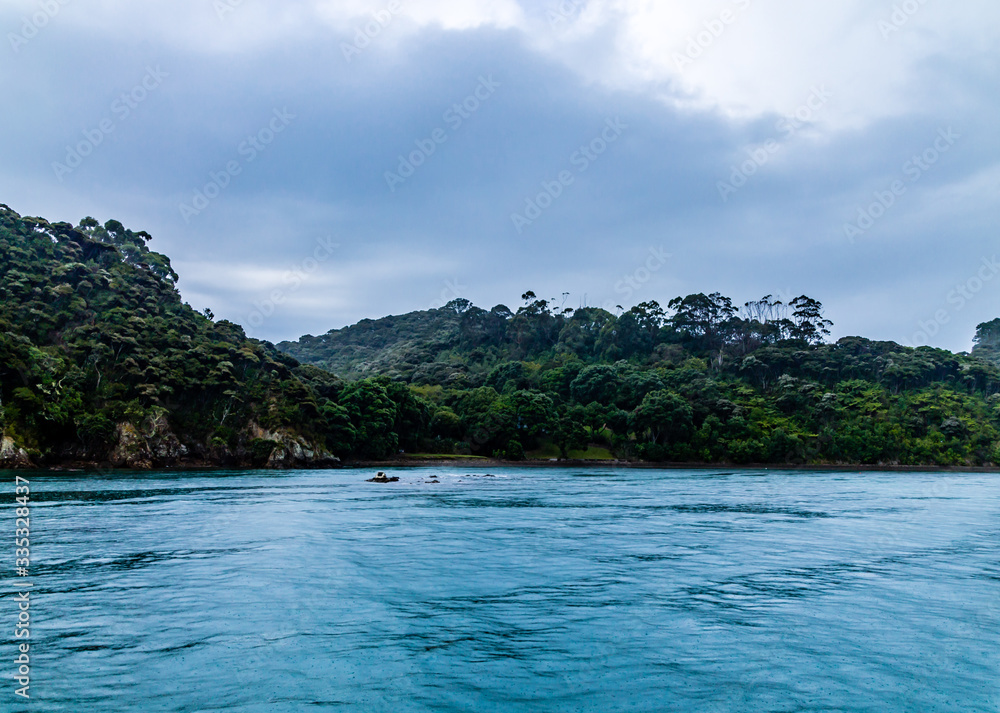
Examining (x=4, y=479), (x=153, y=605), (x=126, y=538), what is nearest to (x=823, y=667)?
(x=153, y=605)

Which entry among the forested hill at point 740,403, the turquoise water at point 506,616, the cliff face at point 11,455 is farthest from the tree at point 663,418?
the cliff face at point 11,455

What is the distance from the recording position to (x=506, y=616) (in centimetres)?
1356

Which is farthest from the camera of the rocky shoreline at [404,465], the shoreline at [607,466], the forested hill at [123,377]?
the shoreline at [607,466]

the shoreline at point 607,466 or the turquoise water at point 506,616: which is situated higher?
the turquoise water at point 506,616

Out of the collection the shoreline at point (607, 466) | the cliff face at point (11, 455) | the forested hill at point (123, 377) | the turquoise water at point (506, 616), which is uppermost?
the forested hill at point (123, 377)

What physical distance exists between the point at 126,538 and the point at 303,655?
16.3 metres

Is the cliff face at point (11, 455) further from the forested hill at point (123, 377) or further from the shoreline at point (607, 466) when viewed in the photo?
the shoreline at point (607, 466)

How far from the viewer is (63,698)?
29.4ft

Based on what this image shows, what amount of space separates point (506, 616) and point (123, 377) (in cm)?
8729

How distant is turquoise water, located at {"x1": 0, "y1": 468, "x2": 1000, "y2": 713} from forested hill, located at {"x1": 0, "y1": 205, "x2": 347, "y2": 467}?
52464mm

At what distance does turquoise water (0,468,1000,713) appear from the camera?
9367mm

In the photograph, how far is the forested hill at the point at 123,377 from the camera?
72750mm

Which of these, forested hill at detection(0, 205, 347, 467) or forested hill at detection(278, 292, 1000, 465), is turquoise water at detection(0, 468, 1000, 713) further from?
forested hill at detection(278, 292, 1000, 465)

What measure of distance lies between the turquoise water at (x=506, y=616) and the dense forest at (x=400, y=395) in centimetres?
5807
